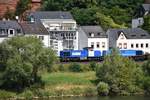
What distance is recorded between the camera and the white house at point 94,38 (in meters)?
87.8

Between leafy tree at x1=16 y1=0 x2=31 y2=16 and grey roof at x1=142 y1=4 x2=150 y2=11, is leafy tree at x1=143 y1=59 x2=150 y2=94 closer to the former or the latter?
grey roof at x1=142 y1=4 x2=150 y2=11

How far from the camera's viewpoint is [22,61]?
64.4 m

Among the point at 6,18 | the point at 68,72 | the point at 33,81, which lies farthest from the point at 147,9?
the point at 33,81

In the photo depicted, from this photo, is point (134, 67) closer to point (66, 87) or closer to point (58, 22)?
point (66, 87)

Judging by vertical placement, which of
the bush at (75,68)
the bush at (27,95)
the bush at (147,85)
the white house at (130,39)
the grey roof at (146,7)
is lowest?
the bush at (27,95)

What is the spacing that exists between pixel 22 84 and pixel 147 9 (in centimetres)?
3752

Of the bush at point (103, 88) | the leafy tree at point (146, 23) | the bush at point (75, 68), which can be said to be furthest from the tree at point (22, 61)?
the leafy tree at point (146, 23)

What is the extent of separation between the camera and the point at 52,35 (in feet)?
288

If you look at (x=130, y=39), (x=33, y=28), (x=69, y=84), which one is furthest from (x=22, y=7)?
(x=69, y=84)

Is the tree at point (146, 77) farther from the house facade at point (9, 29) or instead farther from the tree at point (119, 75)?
the house facade at point (9, 29)

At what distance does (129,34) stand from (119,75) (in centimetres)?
2226

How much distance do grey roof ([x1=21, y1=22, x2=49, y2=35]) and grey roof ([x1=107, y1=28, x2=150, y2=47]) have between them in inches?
390

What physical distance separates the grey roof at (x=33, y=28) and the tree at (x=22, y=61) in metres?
17.1

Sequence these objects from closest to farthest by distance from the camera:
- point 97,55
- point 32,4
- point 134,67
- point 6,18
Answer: point 134,67, point 97,55, point 6,18, point 32,4
